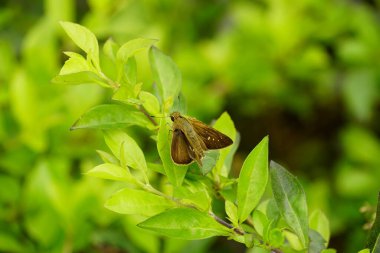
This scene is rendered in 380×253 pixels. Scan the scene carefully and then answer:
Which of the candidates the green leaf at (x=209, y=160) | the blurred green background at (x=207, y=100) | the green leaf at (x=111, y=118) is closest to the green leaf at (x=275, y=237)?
the green leaf at (x=209, y=160)

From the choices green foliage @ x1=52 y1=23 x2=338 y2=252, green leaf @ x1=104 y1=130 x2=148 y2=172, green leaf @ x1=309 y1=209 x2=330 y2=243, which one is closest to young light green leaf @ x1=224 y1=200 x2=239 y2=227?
green foliage @ x1=52 y1=23 x2=338 y2=252

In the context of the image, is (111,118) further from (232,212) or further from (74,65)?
(232,212)

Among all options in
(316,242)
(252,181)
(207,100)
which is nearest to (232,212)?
(252,181)

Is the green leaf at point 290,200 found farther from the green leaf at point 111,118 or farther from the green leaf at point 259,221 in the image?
the green leaf at point 111,118

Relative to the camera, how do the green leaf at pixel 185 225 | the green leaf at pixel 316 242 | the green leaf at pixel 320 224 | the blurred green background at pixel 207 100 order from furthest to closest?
the blurred green background at pixel 207 100 → the green leaf at pixel 320 224 → the green leaf at pixel 316 242 → the green leaf at pixel 185 225

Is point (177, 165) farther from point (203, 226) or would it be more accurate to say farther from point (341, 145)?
point (341, 145)
